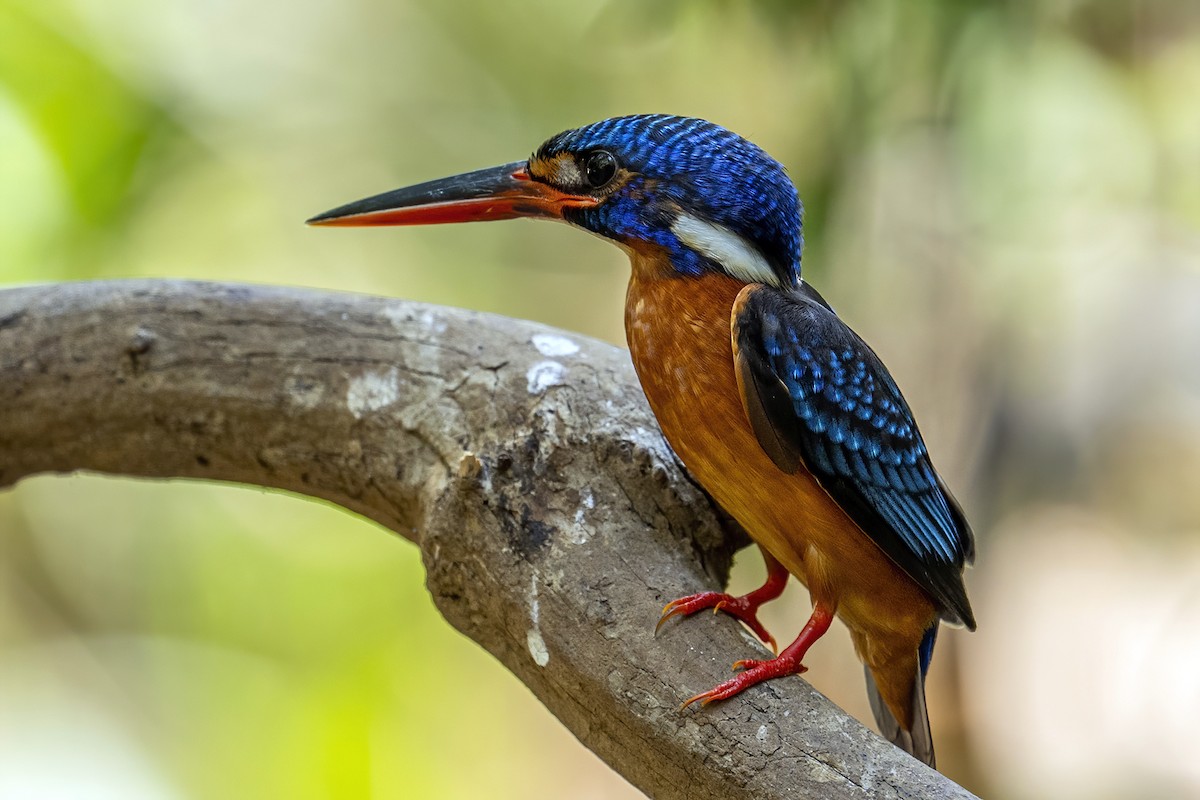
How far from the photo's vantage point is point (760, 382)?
172cm

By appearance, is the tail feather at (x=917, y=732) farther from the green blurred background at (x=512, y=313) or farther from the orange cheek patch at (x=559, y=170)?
the green blurred background at (x=512, y=313)

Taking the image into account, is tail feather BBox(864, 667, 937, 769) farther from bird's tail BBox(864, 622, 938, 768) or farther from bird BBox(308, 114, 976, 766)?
bird BBox(308, 114, 976, 766)

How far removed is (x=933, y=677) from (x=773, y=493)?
2348mm

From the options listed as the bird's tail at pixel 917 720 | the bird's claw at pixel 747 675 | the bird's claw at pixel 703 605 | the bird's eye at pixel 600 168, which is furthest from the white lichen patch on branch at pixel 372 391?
the bird's tail at pixel 917 720

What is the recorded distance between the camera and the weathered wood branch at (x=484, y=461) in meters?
1.65

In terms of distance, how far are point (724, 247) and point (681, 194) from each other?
0.39ft

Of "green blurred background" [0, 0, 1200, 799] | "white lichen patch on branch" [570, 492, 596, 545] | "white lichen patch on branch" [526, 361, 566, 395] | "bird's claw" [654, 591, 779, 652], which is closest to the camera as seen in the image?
"bird's claw" [654, 591, 779, 652]

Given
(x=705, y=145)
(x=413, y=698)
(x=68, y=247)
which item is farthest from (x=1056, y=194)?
(x=68, y=247)

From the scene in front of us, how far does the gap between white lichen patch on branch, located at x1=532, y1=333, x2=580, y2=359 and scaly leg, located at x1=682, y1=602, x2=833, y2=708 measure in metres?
0.77

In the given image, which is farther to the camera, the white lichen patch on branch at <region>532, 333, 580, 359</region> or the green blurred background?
the green blurred background

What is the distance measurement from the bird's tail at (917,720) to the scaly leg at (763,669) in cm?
37

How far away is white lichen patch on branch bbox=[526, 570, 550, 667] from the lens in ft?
5.82

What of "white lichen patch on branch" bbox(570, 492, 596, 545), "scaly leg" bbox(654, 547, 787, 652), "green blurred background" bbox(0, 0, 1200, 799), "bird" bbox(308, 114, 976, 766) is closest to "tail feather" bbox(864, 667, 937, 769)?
"bird" bbox(308, 114, 976, 766)

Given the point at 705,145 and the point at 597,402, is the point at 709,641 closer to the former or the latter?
the point at 597,402
